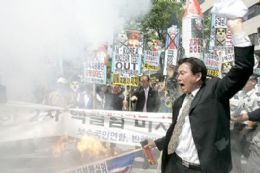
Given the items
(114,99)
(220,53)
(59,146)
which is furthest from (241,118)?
(220,53)

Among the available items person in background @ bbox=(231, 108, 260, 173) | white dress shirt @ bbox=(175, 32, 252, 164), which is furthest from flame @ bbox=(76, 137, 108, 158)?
white dress shirt @ bbox=(175, 32, 252, 164)


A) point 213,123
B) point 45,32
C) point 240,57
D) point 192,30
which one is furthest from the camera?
point 192,30

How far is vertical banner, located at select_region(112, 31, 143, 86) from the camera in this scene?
10624 mm

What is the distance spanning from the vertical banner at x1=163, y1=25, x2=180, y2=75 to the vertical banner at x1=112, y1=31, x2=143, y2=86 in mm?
2045

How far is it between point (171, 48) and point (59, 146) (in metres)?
6.71

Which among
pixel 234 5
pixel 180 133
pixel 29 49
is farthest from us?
pixel 29 49

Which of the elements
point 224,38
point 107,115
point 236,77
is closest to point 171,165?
point 236,77

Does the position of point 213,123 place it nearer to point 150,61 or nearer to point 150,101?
point 150,101

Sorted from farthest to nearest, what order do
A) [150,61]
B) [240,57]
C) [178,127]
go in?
[150,61] → [178,127] → [240,57]

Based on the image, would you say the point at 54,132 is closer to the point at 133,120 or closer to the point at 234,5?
the point at 133,120

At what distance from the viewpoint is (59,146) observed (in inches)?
306

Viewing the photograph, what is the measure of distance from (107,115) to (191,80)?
13.7 ft

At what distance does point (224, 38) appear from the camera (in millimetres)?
13742

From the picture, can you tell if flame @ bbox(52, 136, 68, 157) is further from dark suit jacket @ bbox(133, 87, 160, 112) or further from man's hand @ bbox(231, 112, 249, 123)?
man's hand @ bbox(231, 112, 249, 123)
